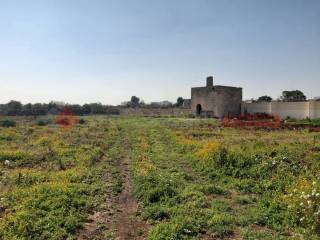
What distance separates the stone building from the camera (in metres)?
43.6

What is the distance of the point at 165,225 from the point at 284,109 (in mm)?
37733

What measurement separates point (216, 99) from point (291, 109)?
28.3 feet

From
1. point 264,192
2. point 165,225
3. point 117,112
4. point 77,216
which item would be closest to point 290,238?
point 165,225

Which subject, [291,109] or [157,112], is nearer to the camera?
[291,109]

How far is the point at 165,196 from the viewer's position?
27.1 feet

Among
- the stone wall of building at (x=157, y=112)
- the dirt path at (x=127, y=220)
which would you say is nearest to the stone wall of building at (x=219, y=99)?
the stone wall of building at (x=157, y=112)

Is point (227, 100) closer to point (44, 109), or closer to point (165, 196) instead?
point (44, 109)

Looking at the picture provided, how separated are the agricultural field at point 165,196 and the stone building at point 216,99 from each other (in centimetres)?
3021

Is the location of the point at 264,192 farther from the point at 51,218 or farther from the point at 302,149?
the point at 302,149

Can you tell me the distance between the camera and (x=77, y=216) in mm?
7074

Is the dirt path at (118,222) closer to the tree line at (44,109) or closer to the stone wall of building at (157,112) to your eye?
the stone wall of building at (157,112)

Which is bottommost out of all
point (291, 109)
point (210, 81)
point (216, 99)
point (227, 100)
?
point (291, 109)

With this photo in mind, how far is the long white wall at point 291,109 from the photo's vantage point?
38.5 metres

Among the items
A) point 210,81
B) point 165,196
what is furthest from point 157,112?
point 165,196
